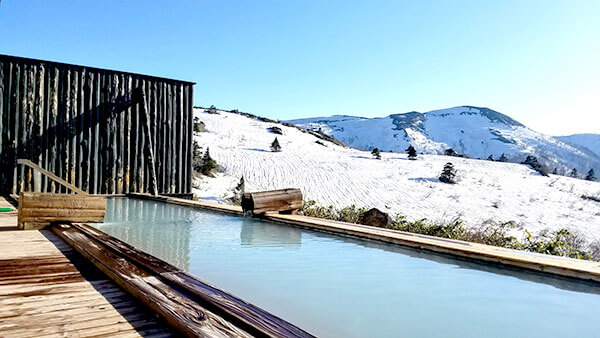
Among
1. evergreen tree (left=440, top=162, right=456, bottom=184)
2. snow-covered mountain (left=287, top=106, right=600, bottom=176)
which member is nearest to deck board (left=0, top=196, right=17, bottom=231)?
evergreen tree (left=440, top=162, right=456, bottom=184)

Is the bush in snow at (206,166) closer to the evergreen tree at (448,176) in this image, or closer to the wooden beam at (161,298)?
the evergreen tree at (448,176)

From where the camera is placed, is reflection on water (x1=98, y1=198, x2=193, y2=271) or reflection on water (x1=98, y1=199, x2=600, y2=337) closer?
reflection on water (x1=98, y1=199, x2=600, y2=337)

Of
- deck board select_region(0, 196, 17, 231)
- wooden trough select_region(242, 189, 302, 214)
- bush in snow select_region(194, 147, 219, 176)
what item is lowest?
deck board select_region(0, 196, 17, 231)

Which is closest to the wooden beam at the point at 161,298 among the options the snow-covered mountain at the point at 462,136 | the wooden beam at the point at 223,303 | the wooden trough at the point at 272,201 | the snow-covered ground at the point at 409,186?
the wooden beam at the point at 223,303

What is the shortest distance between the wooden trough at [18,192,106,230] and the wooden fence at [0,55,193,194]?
5.27 meters

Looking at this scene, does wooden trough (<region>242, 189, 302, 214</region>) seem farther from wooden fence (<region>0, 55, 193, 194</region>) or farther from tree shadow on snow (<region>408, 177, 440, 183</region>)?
tree shadow on snow (<region>408, 177, 440, 183</region>)

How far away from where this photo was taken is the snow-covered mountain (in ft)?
252

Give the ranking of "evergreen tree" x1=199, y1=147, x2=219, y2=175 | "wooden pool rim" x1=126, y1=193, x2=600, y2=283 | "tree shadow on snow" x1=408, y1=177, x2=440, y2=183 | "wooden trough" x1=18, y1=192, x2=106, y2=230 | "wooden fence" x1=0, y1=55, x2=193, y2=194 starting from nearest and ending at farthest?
"wooden pool rim" x1=126, y1=193, x2=600, y2=283 → "wooden trough" x1=18, y1=192, x2=106, y2=230 → "wooden fence" x1=0, y1=55, x2=193, y2=194 → "evergreen tree" x1=199, y1=147, x2=219, y2=175 → "tree shadow on snow" x1=408, y1=177, x2=440, y2=183

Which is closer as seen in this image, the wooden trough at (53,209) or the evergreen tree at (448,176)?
the wooden trough at (53,209)

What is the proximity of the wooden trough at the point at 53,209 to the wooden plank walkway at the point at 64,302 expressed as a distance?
4.05 ft

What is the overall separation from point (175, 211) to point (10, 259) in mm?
4261

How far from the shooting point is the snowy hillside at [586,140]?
3702 inches

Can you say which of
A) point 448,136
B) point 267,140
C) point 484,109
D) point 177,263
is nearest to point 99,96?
point 177,263

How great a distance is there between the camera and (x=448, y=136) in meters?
94.6
